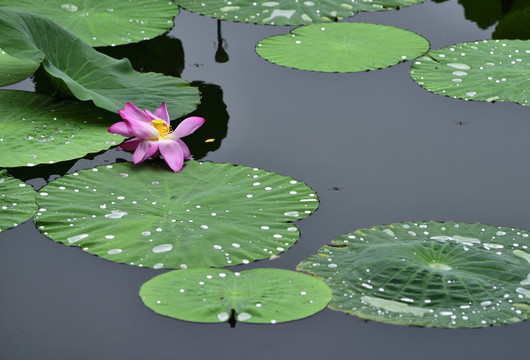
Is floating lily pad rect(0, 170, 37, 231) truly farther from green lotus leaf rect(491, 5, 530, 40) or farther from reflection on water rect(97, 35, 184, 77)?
green lotus leaf rect(491, 5, 530, 40)

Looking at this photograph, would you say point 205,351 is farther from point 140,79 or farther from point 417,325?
point 140,79

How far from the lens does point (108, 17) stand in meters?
4.48

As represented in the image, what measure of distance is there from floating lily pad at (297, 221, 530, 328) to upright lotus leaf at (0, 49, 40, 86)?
6.29 ft

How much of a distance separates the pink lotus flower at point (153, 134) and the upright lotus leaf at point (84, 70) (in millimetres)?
169

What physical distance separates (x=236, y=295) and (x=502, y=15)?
320 centimetres

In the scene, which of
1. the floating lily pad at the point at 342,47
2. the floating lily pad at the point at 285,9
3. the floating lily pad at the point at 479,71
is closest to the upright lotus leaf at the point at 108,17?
the floating lily pad at the point at 285,9

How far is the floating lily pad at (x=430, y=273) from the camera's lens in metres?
2.24

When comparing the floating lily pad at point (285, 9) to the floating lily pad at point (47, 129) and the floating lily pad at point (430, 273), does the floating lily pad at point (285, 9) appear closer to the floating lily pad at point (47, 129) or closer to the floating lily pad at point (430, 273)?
the floating lily pad at point (47, 129)

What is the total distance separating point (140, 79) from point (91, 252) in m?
1.29

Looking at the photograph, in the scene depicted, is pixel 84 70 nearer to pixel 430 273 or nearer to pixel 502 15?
pixel 430 273

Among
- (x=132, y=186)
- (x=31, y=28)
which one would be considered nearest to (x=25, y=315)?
(x=132, y=186)

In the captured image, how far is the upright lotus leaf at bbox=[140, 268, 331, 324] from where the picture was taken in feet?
7.22

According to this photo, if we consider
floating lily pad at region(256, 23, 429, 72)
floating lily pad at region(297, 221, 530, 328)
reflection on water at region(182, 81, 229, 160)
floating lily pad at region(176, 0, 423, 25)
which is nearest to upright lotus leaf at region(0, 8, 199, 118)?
reflection on water at region(182, 81, 229, 160)

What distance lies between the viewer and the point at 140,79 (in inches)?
143
